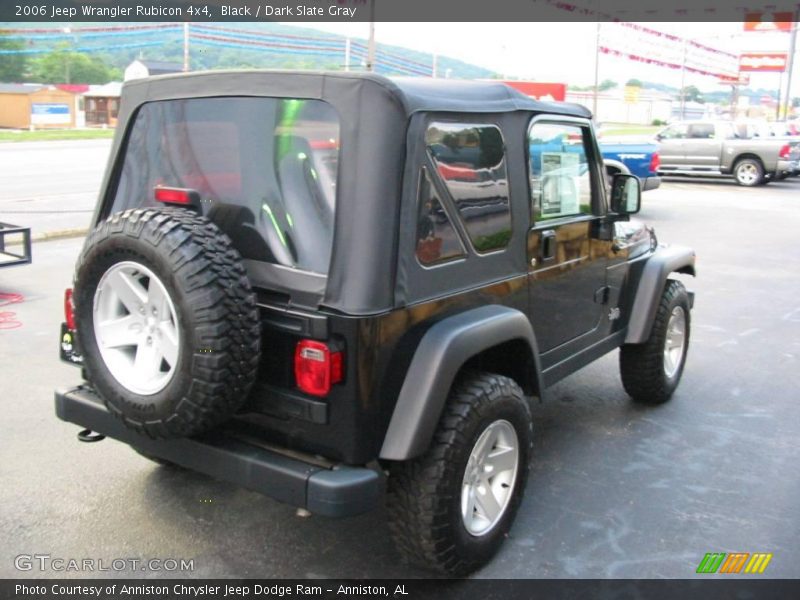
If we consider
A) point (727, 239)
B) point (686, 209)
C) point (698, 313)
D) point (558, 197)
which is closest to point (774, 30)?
point (686, 209)

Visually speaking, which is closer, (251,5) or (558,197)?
(558,197)

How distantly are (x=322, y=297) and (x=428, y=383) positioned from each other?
49cm

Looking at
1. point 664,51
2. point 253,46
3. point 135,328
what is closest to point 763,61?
point 664,51

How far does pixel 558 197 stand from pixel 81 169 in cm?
1967

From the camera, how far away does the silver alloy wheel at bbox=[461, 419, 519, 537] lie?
3.18 meters

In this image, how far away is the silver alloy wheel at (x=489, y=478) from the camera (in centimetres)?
318

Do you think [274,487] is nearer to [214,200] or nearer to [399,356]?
[399,356]

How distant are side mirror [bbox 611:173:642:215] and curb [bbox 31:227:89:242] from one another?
26.5 feet

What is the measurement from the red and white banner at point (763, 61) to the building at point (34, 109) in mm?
43431

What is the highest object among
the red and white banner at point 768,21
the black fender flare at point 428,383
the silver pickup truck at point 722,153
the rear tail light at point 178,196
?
the red and white banner at point 768,21

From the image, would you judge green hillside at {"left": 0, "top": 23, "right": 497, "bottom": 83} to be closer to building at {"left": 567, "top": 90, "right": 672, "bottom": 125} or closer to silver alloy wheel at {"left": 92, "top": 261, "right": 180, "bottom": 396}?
silver alloy wheel at {"left": 92, "top": 261, "right": 180, "bottom": 396}

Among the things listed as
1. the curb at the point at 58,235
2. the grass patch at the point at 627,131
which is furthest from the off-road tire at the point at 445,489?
the grass patch at the point at 627,131

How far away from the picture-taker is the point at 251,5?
13.3m

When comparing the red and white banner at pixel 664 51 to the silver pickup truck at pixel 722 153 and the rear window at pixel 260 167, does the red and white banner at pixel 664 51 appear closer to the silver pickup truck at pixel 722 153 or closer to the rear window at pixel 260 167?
the silver pickup truck at pixel 722 153
